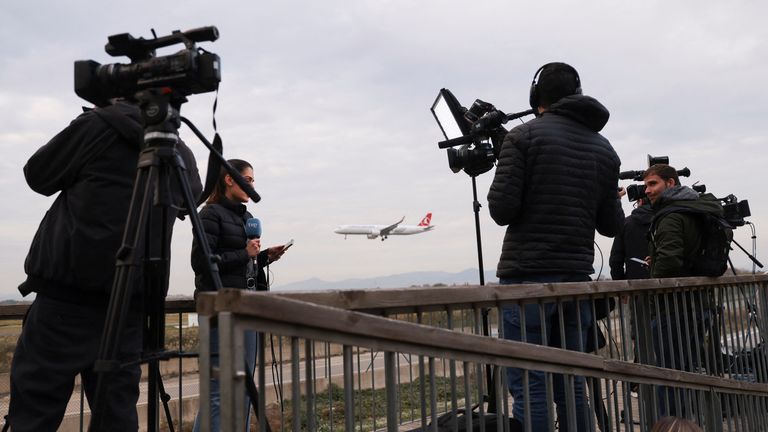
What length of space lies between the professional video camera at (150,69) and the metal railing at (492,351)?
2.89 ft

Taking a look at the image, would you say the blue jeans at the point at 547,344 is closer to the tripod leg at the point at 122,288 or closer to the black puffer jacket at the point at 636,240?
the tripod leg at the point at 122,288

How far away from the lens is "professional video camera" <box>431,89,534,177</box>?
12.9 ft

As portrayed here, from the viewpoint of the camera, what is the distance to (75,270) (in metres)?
2.47

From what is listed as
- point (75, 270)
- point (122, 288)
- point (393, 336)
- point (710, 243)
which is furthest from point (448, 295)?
point (710, 243)

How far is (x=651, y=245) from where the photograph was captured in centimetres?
498

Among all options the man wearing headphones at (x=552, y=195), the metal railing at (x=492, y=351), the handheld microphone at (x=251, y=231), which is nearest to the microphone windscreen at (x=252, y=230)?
the handheld microphone at (x=251, y=231)

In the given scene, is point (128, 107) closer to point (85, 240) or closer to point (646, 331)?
point (85, 240)

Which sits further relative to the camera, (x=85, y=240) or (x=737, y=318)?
(x=737, y=318)

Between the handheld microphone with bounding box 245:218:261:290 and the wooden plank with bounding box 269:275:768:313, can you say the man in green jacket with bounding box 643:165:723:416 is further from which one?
the handheld microphone with bounding box 245:218:261:290

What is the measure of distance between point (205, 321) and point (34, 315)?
133cm

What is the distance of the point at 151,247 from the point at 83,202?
316 millimetres

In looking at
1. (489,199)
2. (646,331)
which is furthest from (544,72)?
(646,331)

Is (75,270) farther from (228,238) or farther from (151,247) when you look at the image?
(228,238)

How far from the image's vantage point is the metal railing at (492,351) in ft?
5.27
